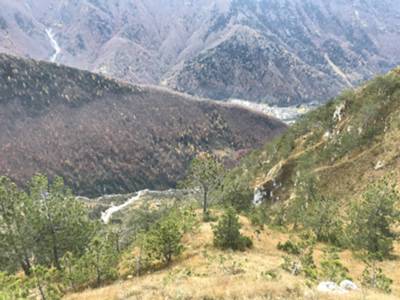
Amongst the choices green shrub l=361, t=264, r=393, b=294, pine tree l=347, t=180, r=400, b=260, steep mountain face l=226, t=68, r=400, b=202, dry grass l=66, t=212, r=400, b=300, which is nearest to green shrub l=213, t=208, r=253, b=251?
dry grass l=66, t=212, r=400, b=300

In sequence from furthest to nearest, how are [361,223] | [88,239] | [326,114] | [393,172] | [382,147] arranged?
[326,114], [382,147], [393,172], [88,239], [361,223]

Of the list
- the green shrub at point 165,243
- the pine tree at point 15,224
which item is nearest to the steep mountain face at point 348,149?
the green shrub at point 165,243

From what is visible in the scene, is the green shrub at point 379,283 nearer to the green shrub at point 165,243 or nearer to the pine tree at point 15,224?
the green shrub at point 165,243

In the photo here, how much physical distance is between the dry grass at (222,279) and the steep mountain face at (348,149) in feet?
152

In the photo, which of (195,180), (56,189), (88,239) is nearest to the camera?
(56,189)

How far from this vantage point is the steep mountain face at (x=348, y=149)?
117925mm

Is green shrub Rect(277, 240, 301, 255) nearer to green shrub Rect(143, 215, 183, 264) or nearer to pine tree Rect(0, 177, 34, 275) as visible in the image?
green shrub Rect(143, 215, 183, 264)

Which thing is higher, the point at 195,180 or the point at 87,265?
the point at 195,180

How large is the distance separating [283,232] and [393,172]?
35.5 meters

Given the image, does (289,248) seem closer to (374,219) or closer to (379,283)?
(374,219)

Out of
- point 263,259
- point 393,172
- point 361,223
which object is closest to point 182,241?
point 263,259

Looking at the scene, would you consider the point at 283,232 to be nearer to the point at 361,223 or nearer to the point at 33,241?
the point at 361,223

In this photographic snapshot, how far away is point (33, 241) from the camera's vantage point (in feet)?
223

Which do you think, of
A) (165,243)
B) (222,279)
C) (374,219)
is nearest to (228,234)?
(165,243)
